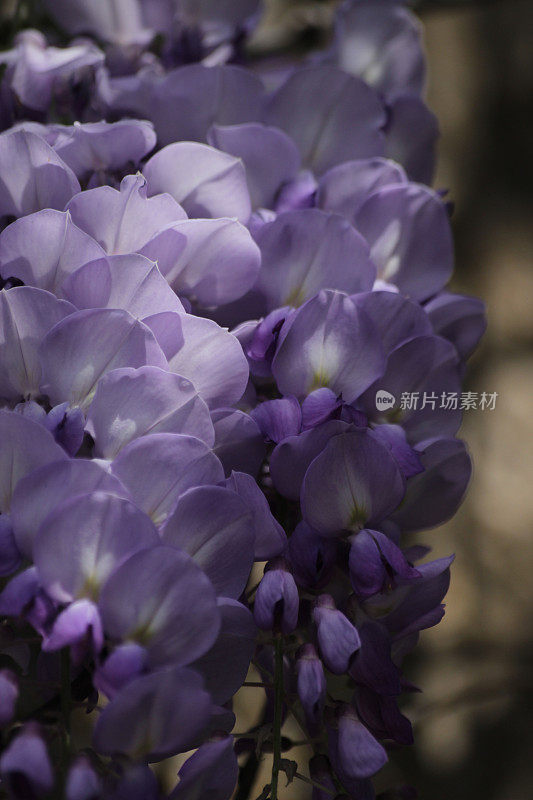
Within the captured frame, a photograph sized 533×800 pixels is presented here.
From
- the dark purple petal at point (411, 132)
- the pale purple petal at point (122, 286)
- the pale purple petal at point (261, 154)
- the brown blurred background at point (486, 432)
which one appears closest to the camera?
the pale purple petal at point (122, 286)

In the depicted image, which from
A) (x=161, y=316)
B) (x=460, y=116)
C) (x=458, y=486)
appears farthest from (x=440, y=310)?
(x=460, y=116)

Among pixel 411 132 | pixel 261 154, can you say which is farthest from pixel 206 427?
pixel 411 132

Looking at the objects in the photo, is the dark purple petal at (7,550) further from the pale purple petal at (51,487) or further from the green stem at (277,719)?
the green stem at (277,719)

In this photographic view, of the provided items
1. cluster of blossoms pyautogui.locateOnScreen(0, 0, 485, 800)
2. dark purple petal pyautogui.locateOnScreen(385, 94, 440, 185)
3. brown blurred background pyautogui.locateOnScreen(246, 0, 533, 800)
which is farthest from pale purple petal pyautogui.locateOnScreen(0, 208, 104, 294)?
brown blurred background pyautogui.locateOnScreen(246, 0, 533, 800)

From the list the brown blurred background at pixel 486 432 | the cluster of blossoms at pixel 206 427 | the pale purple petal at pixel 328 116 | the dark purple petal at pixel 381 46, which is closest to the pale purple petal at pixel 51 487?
the cluster of blossoms at pixel 206 427

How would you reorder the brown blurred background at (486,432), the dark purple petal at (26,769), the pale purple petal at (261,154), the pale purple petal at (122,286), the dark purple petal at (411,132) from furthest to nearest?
1. the brown blurred background at (486,432)
2. the dark purple petal at (411,132)
3. the pale purple petal at (261,154)
4. the pale purple petal at (122,286)
5. the dark purple petal at (26,769)

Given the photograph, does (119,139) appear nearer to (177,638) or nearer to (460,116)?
(177,638)
